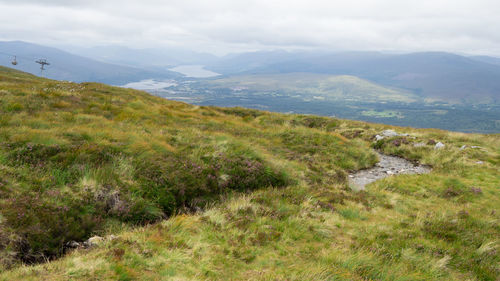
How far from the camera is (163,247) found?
20.2 feet

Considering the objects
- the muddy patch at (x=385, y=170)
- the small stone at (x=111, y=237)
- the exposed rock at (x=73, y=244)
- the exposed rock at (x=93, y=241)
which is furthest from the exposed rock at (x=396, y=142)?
the exposed rock at (x=73, y=244)

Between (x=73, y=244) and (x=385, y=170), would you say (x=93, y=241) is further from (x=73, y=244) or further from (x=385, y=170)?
(x=385, y=170)

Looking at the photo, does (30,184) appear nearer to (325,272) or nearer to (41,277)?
(41,277)

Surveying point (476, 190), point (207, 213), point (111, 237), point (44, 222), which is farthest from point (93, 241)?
point (476, 190)

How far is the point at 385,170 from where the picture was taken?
18.3m

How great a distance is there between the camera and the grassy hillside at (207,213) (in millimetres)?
5754

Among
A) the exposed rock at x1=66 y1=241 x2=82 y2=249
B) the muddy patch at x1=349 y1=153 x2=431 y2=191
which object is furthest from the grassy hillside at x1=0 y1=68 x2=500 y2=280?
the muddy patch at x1=349 y1=153 x2=431 y2=191

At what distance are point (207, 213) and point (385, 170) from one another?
14473 millimetres

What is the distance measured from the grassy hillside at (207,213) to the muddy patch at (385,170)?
51.5 inches

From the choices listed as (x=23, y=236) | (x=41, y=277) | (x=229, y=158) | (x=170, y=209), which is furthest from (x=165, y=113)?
(x=41, y=277)

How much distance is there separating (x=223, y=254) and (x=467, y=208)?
10.5 metres

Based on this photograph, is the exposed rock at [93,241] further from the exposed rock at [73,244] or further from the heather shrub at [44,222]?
the heather shrub at [44,222]

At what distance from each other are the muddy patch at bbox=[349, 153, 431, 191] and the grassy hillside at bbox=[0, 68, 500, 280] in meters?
1.31

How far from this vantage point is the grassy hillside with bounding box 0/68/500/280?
5.75 m
